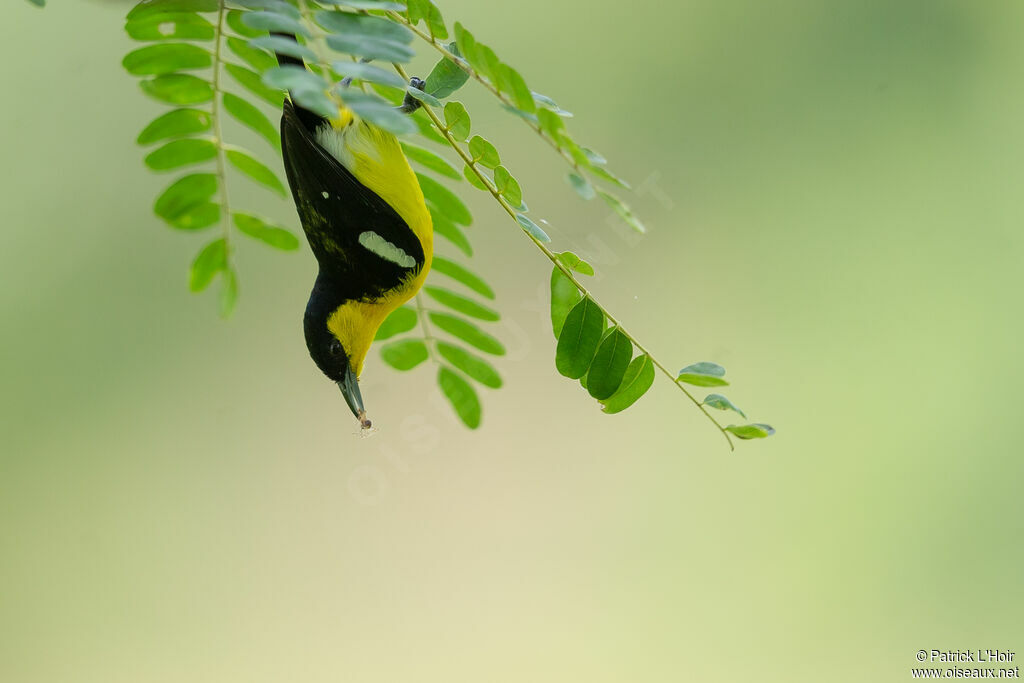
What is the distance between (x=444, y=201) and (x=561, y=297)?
0.54 feet

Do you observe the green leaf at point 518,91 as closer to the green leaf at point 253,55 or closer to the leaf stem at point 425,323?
the green leaf at point 253,55

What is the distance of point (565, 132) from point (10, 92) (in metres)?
1.75

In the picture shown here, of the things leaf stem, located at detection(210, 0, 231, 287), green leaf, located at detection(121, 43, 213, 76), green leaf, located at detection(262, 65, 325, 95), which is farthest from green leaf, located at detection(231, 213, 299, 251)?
green leaf, located at detection(262, 65, 325, 95)

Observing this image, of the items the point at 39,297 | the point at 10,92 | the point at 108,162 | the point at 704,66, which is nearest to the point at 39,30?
the point at 10,92

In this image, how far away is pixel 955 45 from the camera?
2.11 meters

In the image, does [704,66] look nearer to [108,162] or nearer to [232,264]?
[108,162]

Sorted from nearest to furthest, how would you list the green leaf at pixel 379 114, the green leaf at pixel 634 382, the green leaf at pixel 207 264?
the green leaf at pixel 379 114
the green leaf at pixel 207 264
the green leaf at pixel 634 382

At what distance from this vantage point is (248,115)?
0.74 m

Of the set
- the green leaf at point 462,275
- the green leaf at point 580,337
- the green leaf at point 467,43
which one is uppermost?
the green leaf at point 467,43

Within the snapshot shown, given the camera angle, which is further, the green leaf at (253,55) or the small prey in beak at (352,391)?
the small prey in beak at (352,391)

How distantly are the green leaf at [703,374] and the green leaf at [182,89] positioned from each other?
0.39m

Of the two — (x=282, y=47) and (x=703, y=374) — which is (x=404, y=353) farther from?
(x=282, y=47)

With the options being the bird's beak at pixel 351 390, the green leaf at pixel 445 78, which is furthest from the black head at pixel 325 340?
the green leaf at pixel 445 78

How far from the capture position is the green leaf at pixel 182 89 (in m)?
0.63
